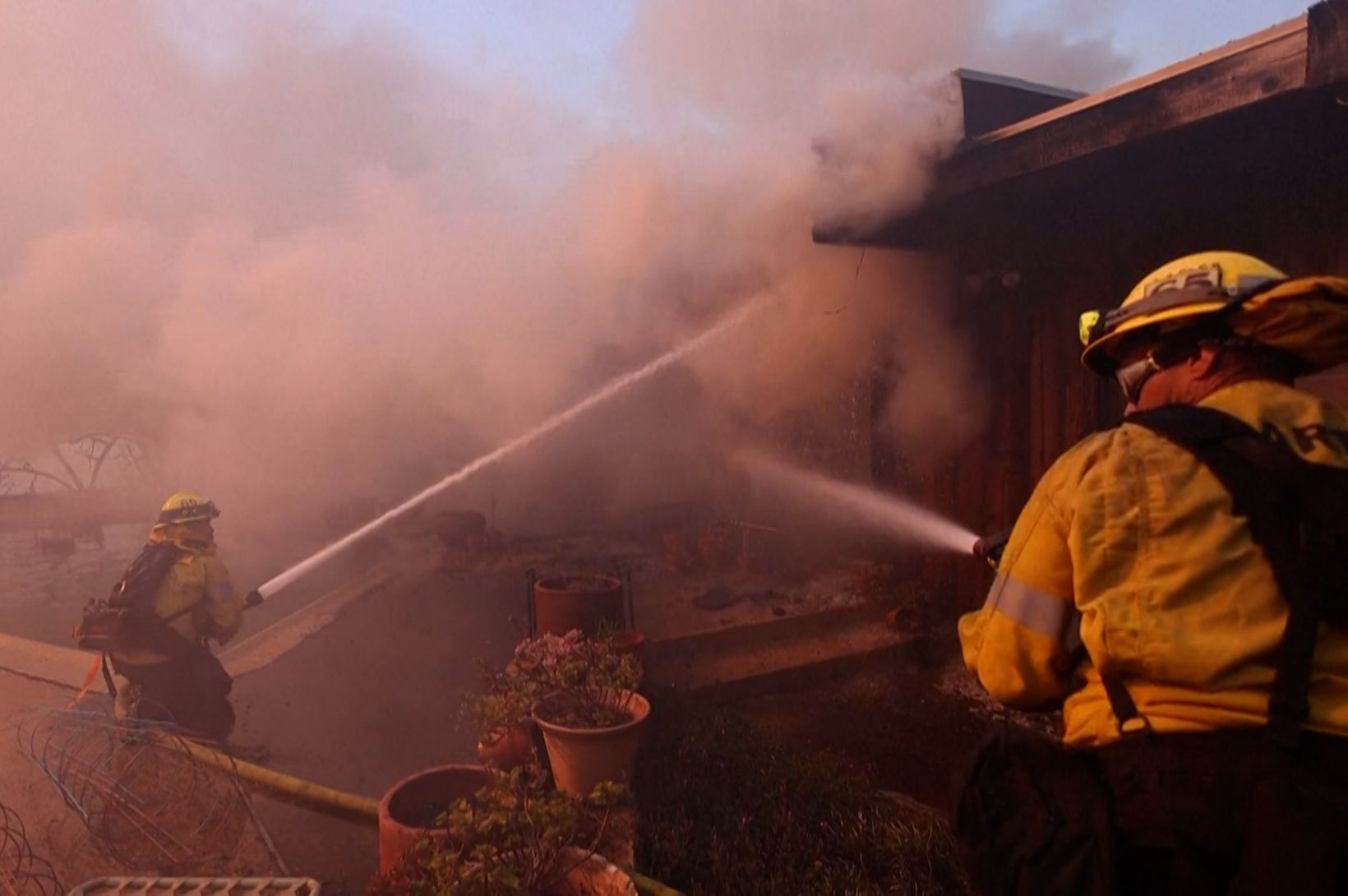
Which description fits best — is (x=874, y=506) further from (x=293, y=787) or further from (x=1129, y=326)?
(x=1129, y=326)

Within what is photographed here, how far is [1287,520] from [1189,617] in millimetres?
253

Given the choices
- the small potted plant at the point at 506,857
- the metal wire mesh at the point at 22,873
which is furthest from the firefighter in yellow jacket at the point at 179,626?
the small potted plant at the point at 506,857

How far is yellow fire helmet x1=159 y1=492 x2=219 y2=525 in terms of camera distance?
5.44 meters

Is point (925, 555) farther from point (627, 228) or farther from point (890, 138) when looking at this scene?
point (627, 228)

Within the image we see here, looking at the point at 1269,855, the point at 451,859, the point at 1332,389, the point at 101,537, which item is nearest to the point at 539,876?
the point at 451,859

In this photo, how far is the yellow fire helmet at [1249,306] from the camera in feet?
5.53

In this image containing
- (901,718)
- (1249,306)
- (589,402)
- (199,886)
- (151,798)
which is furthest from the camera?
(589,402)

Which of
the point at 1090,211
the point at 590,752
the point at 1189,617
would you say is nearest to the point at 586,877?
the point at 590,752

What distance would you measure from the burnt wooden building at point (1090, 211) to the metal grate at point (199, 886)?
17.7ft

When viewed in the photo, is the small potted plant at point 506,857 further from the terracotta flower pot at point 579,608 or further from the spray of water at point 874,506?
the spray of water at point 874,506

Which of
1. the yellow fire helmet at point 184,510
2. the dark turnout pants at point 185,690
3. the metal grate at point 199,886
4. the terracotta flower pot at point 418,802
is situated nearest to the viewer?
the metal grate at point 199,886

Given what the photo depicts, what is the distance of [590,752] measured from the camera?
4062mm

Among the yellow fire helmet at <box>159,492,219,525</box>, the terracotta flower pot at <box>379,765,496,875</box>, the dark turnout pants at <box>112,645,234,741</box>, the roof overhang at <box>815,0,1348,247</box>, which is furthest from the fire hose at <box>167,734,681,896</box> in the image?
the roof overhang at <box>815,0,1348,247</box>

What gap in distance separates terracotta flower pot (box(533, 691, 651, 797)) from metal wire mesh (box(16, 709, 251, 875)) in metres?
1.63
